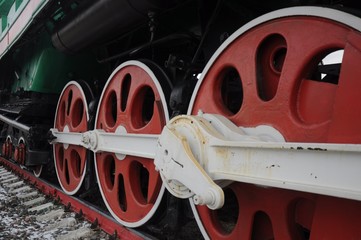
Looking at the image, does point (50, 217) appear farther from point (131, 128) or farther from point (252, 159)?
point (252, 159)

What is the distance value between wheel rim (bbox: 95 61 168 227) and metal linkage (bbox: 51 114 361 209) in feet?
0.88

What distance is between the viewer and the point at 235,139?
1069mm

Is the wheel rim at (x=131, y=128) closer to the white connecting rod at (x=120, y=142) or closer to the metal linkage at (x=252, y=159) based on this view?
the white connecting rod at (x=120, y=142)

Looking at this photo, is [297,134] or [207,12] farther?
[207,12]

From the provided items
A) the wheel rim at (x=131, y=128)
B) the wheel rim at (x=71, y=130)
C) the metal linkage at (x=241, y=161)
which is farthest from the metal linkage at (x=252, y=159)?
the wheel rim at (x=71, y=130)

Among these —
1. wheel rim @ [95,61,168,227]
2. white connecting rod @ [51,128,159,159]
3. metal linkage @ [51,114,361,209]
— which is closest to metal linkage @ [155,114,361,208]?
metal linkage @ [51,114,361,209]

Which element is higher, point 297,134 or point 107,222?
point 297,134

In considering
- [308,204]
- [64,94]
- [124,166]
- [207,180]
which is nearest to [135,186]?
[124,166]

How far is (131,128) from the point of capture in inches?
73.2

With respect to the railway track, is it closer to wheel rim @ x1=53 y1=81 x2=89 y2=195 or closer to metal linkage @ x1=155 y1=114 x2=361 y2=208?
wheel rim @ x1=53 y1=81 x2=89 y2=195

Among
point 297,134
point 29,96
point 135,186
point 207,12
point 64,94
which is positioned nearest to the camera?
point 297,134

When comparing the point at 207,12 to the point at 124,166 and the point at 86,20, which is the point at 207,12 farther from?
the point at 124,166

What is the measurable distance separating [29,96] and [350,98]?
3.04 meters

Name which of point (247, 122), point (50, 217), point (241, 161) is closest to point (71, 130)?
point (50, 217)
